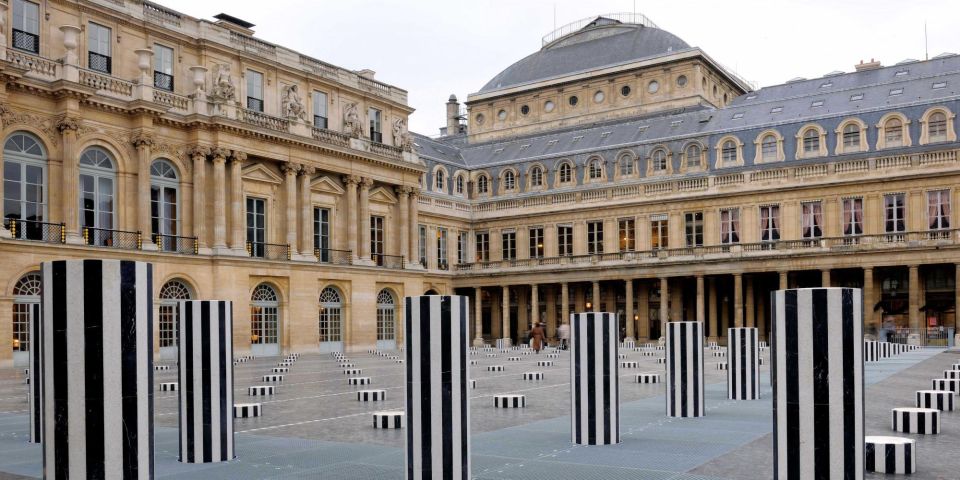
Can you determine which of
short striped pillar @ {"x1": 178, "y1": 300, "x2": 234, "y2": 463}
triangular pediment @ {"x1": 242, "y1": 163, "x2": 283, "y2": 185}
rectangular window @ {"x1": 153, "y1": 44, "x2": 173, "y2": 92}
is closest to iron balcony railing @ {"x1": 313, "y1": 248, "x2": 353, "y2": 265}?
triangular pediment @ {"x1": 242, "y1": 163, "x2": 283, "y2": 185}

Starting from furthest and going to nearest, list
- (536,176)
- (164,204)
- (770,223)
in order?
(536,176), (770,223), (164,204)

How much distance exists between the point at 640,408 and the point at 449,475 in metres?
8.62

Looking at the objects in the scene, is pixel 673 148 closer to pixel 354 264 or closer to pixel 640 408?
pixel 354 264

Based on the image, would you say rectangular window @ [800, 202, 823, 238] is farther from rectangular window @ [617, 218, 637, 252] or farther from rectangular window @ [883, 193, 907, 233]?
rectangular window @ [617, 218, 637, 252]

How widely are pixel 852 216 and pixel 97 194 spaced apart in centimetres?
4199

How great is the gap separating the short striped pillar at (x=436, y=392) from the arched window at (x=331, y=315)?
1626 inches

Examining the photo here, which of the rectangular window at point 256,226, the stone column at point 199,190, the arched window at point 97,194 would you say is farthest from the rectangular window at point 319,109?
the arched window at point 97,194

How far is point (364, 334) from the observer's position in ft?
171

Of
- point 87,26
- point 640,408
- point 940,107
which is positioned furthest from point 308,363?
point 940,107

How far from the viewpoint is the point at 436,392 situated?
30.3ft

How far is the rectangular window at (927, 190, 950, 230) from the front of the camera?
163ft

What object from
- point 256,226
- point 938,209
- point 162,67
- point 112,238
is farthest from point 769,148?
point 112,238

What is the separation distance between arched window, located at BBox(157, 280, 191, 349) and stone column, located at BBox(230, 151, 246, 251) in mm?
3793

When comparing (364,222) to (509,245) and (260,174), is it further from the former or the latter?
(509,245)
